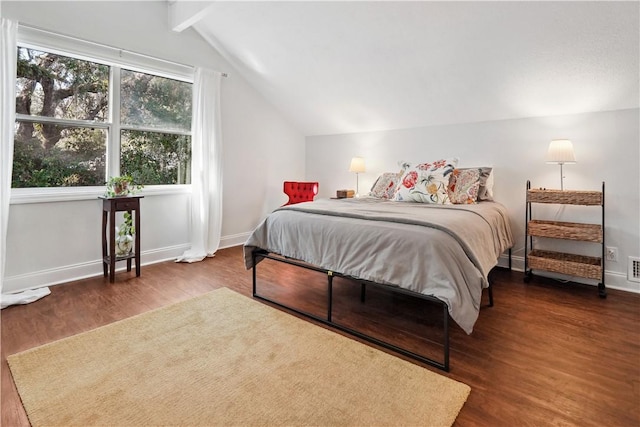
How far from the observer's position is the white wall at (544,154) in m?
2.91

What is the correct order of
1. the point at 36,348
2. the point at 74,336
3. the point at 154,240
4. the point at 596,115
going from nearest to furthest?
the point at 36,348
the point at 74,336
the point at 596,115
the point at 154,240

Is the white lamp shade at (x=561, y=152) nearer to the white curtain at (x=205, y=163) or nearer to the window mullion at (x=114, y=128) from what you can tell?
the white curtain at (x=205, y=163)

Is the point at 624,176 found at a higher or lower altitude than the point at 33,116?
lower

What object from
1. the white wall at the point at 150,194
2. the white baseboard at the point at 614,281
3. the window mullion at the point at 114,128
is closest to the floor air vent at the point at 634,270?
the white baseboard at the point at 614,281

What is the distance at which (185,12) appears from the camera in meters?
3.43

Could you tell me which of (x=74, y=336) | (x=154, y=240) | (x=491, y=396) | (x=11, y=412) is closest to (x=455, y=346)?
(x=491, y=396)

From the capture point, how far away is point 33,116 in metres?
2.88

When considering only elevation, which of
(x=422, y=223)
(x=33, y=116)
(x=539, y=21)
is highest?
(x=539, y=21)

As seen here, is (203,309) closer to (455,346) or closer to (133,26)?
(455,346)

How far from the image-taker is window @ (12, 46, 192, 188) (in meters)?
Result: 2.89

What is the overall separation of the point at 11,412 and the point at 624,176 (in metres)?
4.41

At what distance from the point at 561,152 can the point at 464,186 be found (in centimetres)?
84

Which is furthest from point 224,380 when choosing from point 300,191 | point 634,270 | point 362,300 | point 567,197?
→ point 634,270

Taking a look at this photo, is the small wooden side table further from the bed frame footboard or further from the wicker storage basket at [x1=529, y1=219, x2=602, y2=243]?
the wicker storage basket at [x1=529, y1=219, x2=602, y2=243]
